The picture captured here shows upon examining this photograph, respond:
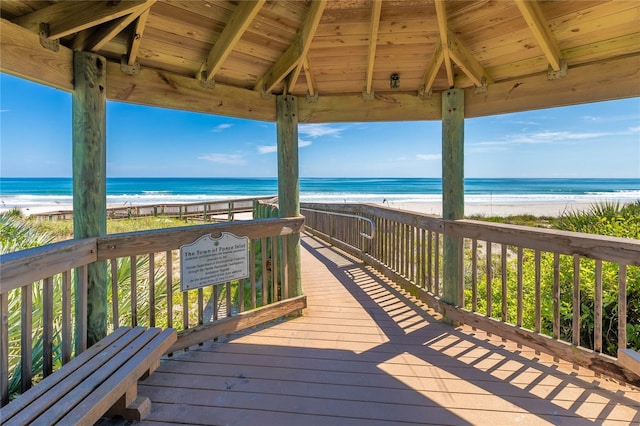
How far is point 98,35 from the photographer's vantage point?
2.16 meters

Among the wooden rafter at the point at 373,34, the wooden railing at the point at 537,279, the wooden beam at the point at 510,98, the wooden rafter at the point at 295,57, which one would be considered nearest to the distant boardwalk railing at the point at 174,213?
the wooden railing at the point at 537,279

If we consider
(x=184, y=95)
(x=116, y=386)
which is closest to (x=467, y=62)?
(x=184, y=95)

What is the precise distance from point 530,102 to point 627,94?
0.61 meters

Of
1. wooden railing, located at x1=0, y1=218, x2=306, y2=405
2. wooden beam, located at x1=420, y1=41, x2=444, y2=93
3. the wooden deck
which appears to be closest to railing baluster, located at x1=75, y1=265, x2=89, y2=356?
wooden railing, located at x1=0, y1=218, x2=306, y2=405

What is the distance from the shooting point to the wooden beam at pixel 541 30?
2.14m

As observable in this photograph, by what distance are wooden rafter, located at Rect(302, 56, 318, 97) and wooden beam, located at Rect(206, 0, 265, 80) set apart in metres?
0.64

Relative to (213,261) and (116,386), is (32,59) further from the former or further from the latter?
(116,386)

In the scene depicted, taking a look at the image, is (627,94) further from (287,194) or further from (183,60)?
(183,60)

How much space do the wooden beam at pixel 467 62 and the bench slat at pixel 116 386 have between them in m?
2.94

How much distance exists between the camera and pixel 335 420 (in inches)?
68.8

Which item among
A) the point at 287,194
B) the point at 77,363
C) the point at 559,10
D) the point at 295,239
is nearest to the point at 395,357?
the point at 295,239

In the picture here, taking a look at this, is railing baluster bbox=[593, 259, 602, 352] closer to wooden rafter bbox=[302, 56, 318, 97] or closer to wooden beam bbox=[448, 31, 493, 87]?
wooden beam bbox=[448, 31, 493, 87]

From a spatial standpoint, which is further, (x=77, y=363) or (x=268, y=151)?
(x=268, y=151)

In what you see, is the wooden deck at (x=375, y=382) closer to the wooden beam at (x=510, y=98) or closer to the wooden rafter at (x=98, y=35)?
the wooden beam at (x=510, y=98)
